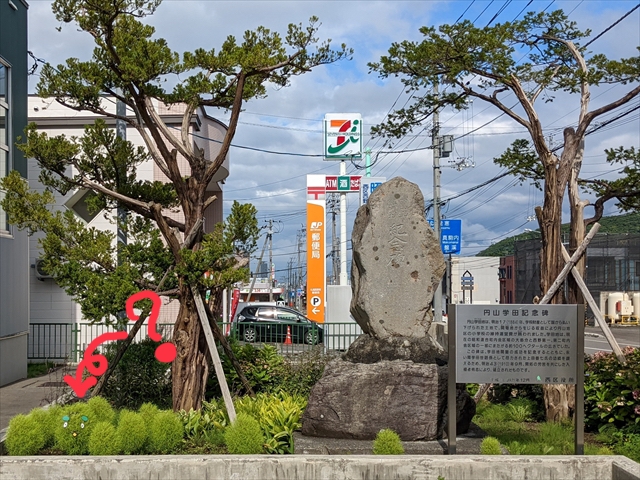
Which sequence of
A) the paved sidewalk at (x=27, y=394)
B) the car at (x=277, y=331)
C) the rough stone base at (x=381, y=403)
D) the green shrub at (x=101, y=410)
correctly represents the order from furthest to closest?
the car at (x=277, y=331) < the paved sidewalk at (x=27, y=394) < the green shrub at (x=101, y=410) < the rough stone base at (x=381, y=403)

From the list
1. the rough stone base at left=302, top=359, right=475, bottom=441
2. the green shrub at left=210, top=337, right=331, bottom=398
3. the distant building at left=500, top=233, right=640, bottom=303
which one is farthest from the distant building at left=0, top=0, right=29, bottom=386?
the distant building at left=500, top=233, right=640, bottom=303

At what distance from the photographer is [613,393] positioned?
29.6 feet

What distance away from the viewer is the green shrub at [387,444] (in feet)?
21.8

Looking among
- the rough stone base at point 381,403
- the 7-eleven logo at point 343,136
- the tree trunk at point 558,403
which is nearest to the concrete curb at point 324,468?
the rough stone base at point 381,403

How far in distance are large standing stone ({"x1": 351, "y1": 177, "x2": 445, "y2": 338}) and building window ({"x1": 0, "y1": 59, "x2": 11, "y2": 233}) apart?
358 inches

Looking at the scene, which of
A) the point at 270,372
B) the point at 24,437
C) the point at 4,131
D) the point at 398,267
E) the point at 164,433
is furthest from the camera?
the point at 4,131

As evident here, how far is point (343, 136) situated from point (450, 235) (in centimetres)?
540

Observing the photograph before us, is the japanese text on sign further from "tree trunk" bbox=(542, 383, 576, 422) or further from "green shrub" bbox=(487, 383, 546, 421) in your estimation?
"green shrub" bbox=(487, 383, 546, 421)

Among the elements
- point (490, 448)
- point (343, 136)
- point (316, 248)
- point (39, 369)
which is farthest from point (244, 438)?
point (343, 136)

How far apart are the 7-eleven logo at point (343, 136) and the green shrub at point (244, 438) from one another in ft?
63.1

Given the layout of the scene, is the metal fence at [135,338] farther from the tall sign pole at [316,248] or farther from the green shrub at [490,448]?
the green shrub at [490,448]

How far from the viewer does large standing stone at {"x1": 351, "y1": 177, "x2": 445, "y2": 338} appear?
7973 millimetres

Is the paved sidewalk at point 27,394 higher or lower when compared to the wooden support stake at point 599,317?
lower

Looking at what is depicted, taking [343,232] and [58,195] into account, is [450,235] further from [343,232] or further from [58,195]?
[58,195]
